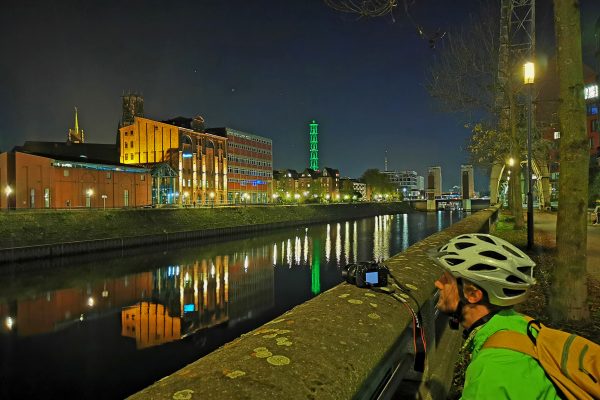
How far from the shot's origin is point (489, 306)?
7.26 ft

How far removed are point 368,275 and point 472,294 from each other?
0.88m

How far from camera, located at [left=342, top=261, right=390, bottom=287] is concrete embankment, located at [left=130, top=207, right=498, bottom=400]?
0.26 m

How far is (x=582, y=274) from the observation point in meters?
6.63

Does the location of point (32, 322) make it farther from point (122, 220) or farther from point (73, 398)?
point (122, 220)

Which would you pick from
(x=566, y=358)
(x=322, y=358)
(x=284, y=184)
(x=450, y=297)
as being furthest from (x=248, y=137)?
(x=566, y=358)

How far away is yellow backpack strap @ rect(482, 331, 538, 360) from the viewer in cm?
169

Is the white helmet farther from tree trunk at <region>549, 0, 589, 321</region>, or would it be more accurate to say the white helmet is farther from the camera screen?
tree trunk at <region>549, 0, 589, 321</region>

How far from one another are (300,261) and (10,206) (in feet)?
116

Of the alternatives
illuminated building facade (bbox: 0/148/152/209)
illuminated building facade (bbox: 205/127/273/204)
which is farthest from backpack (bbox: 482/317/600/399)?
illuminated building facade (bbox: 205/127/273/204)

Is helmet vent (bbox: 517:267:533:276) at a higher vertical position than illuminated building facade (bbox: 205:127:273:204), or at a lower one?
lower

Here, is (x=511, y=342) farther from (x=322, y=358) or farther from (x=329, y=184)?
(x=329, y=184)

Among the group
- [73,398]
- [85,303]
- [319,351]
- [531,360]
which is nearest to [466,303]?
[531,360]

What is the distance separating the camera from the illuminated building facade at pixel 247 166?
9869 centimetres

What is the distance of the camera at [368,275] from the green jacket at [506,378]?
1.26m
